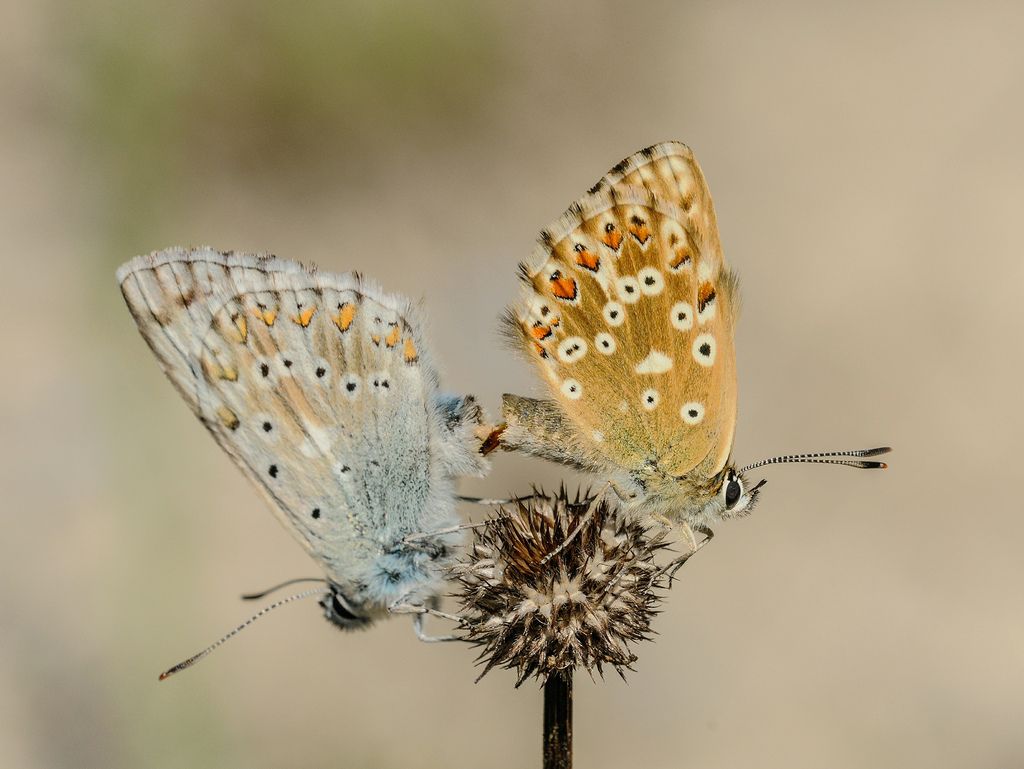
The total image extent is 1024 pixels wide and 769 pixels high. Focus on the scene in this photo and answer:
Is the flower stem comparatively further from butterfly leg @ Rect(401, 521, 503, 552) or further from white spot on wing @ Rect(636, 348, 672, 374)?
white spot on wing @ Rect(636, 348, 672, 374)

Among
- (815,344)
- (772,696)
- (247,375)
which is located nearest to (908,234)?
(815,344)

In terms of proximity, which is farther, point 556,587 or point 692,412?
point 692,412

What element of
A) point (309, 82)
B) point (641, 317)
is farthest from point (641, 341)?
point (309, 82)

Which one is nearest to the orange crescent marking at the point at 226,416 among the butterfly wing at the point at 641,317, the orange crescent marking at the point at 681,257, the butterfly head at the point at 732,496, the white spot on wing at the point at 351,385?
the white spot on wing at the point at 351,385

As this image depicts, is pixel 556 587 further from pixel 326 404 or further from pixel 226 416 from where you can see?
pixel 226 416

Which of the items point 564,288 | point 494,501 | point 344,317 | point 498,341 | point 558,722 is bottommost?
point 558,722

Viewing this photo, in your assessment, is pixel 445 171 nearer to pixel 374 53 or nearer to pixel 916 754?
pixel 374 53

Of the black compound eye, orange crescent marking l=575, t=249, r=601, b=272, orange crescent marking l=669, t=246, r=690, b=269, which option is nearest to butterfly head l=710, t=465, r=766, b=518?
the black compound eye
